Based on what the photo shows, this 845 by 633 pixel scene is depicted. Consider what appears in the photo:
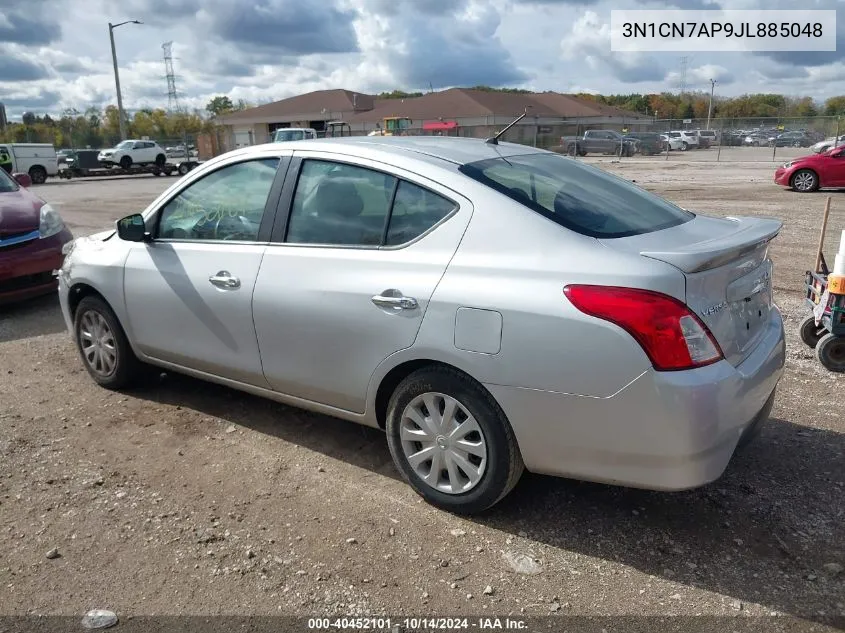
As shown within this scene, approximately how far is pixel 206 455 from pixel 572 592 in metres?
2.16

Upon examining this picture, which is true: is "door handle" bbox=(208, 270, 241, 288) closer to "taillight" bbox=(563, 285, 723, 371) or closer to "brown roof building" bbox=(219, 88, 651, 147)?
"taillight" bbox=(563, 285, 723, 371)

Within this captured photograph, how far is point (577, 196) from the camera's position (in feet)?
11.0

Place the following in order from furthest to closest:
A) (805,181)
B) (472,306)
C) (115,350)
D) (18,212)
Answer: (805,181), (18,212), (115,350), (472,306)

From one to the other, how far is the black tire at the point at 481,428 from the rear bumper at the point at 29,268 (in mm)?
5051

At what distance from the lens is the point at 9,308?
730cm

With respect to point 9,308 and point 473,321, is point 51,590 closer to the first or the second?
point 473,321

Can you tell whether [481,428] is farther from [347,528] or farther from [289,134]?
[289,134]

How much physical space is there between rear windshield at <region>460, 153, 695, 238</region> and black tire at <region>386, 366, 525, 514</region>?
2.68ft

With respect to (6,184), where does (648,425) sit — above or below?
below

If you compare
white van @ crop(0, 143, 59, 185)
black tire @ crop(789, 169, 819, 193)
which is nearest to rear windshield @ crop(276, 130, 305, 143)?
white van @ crop(0, 143, 59, 185)

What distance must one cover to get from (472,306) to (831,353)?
346cm

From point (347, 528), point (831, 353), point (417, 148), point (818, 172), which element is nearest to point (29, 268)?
point (417, 148)

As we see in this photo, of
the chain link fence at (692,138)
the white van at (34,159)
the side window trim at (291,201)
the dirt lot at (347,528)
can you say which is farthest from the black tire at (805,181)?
the white van at (34,159)

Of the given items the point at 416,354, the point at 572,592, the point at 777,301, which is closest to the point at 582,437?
the point at 572,592
